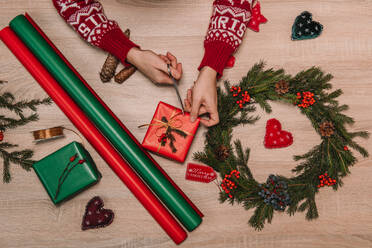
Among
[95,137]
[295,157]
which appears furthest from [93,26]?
[295,157]

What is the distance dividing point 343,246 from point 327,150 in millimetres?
361

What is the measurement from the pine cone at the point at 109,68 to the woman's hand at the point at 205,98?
316mm

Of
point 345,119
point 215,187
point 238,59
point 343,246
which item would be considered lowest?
point 343,246

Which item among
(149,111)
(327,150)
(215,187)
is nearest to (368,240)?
(327,150)

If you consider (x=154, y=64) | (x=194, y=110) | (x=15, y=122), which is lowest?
(x=15, y=122)

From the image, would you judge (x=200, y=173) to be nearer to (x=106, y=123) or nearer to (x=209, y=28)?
(x=106, y=123)

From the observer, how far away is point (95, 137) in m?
0.89

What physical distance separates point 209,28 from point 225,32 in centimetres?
7

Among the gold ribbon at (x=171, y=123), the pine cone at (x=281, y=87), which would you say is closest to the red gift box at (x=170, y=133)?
the gold ribbon at (x=171, y=123)

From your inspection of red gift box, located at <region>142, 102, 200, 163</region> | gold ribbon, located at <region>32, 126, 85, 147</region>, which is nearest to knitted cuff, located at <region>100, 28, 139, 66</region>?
red gift box, located at <region>142, 102, 200, 163</region>

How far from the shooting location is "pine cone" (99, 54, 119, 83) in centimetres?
93

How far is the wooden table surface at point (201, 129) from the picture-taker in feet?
2.93

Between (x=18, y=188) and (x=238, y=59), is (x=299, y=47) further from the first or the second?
(x=18, y=188)

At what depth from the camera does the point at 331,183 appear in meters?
0.87
